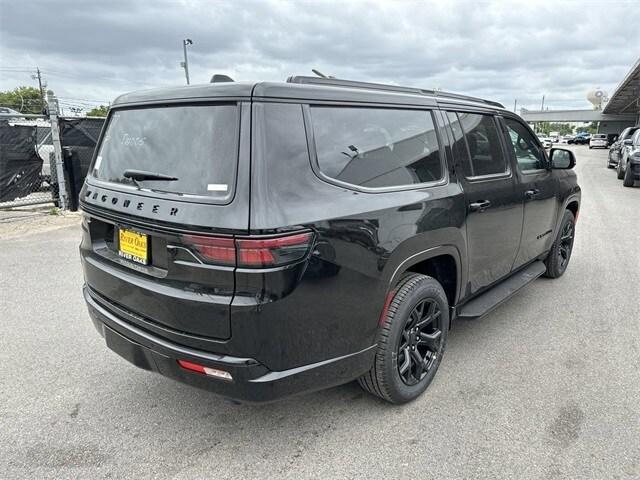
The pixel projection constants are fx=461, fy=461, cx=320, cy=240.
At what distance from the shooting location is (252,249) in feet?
6.48

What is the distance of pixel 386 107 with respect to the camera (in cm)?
276

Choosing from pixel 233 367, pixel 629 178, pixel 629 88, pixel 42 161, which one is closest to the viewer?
pixel 233 367

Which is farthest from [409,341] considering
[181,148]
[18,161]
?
[18,161]

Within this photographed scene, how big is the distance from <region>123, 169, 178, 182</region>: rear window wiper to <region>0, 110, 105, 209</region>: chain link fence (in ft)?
24.6

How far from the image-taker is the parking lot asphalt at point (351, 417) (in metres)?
2.38

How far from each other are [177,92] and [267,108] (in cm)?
61

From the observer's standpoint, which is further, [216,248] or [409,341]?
[409,341]

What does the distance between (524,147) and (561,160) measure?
2.14ft

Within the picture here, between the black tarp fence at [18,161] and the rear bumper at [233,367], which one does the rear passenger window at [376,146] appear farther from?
the black tarp fence at [18,161]

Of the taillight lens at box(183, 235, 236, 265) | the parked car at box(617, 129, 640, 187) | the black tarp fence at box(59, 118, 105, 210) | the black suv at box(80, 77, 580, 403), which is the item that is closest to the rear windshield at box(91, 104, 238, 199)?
the black suv at box(80, 77, 580, 403)

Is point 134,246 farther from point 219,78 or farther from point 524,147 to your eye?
point 524,147

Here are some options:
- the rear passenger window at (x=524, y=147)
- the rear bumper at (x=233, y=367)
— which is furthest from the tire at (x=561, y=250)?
the rear bumper at (x=233, y=367)

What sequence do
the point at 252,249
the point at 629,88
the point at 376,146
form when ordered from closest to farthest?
the point at 252,249, the point at 376,146, the point at 629,88

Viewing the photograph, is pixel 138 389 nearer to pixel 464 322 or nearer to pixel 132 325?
pixel 132 325
